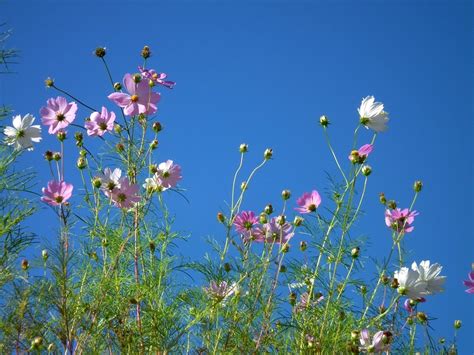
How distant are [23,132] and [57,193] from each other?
44 cm

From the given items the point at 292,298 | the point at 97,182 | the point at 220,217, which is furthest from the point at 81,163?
the point at 292,298

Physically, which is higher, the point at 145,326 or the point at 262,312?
the point at 262,312

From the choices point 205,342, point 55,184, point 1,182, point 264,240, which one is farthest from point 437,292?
point 1,182

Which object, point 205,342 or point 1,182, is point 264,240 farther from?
point 1,182

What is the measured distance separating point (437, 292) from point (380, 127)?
55cm

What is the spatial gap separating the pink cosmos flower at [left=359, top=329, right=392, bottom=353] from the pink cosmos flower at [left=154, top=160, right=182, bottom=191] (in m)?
0.84

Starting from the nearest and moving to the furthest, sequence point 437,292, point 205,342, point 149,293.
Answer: point 437,292 → point 149,293 → point 205,342

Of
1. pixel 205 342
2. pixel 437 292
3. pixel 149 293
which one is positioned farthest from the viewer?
pixel 205 342

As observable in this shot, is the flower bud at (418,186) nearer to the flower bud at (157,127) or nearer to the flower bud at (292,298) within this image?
the flower bud at (292,298)

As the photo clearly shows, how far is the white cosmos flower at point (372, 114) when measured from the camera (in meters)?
1.96

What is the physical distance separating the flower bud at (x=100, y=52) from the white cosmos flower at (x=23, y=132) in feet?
1.19

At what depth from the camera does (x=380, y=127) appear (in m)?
1.99

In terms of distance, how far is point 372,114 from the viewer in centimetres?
196

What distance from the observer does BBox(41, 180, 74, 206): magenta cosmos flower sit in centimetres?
186
